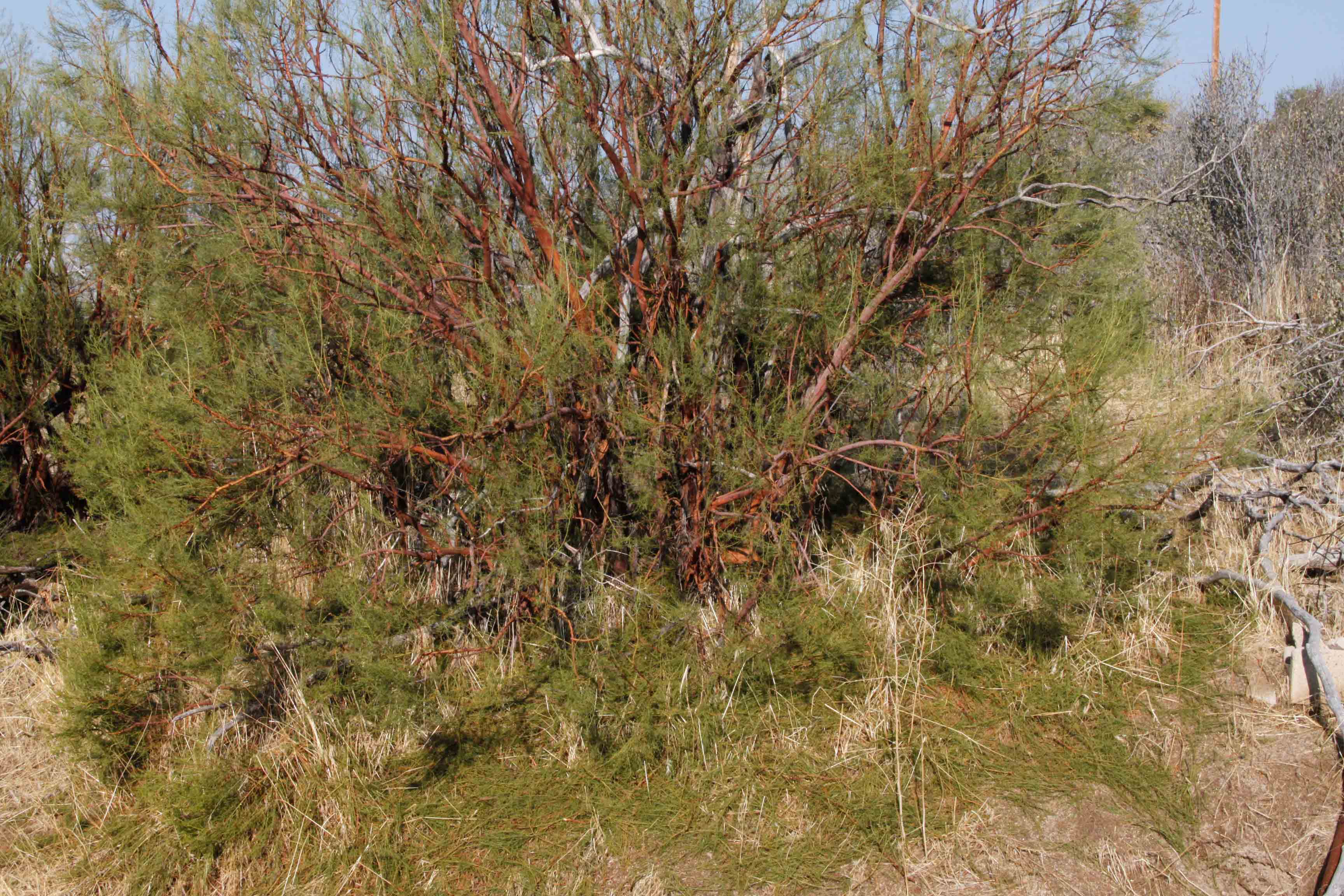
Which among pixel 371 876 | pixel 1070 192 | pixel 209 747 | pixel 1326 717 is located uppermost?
pixel 1070 192

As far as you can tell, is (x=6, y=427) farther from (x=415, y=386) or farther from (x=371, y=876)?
(x=371, y=876)

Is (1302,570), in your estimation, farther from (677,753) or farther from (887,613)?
(677,753)

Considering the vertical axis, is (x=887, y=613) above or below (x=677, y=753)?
above

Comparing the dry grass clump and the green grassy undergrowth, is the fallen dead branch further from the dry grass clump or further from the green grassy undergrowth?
the dry grass clump

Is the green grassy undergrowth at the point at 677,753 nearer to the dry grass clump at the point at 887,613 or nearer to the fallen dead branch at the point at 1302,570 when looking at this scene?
the dry grass clump at the point at 887,613

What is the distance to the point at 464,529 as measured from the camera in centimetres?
337

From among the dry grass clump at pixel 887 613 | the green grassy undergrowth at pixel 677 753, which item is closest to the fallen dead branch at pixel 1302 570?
the green grassy undergrowth at pixel 677 753

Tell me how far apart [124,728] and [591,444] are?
166 cm

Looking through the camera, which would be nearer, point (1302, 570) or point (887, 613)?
point (887, 613)

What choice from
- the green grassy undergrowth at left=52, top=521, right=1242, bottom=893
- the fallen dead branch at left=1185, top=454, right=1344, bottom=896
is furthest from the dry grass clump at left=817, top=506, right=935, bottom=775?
the fallen dead branch at left=1185, top=454, right=1344, bottom=896

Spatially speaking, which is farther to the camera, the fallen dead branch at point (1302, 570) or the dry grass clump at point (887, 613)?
the dry grass clump at point (887, 613)

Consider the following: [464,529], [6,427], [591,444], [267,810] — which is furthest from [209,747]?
[6,427]

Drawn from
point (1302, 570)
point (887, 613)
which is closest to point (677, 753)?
point (887, 613)

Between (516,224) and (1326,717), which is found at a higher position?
(516,224)
